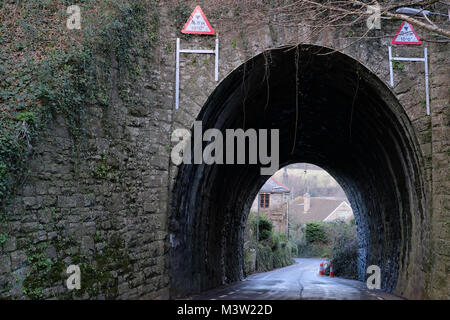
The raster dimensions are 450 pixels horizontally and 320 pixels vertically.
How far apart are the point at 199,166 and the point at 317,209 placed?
257 feet

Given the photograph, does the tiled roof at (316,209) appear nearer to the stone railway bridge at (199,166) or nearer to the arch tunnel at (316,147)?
the arch tunnel at (316,147)

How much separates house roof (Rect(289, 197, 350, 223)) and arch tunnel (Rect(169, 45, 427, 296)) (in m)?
63.8

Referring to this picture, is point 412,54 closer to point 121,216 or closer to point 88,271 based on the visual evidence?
point 121,216

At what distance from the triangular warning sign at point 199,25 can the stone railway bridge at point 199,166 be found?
0.57ft

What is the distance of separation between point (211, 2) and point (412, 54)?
4609 mm

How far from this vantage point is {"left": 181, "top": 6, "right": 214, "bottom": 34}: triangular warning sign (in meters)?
9.78

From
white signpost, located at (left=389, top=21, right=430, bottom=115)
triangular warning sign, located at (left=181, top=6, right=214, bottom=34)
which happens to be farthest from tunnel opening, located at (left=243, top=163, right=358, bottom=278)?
triangular warning sign, located at (left=181, top=6, right=214, bottom=34)

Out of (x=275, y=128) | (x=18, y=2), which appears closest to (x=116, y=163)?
(x=18, y=2)

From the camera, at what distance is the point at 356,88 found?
10898 millimetres

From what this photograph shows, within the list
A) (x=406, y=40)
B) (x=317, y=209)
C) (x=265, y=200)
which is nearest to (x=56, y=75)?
(x=406, y=40)

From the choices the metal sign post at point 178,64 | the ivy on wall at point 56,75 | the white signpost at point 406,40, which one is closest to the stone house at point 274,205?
the white signpost at point 406,40

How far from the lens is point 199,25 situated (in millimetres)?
9805

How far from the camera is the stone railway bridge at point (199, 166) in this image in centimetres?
707

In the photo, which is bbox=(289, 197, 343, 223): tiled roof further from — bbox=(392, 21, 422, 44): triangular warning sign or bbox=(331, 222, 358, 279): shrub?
bbox=(392, 21, 422, 44): triangular warning sign
